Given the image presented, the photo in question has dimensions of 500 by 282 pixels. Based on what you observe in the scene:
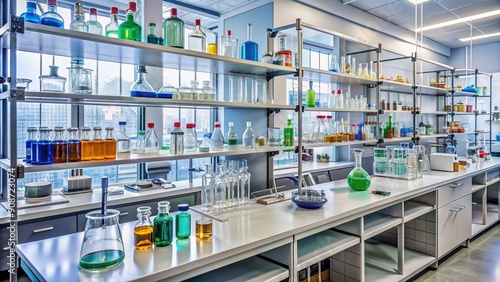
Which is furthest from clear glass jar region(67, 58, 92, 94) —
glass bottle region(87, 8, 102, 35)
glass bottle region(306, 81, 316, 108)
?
glass bottle region(306, 81, 316, 108)

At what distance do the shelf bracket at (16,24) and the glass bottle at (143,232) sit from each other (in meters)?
0.89

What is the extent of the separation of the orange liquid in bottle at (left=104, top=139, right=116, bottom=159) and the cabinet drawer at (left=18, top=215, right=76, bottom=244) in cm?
106

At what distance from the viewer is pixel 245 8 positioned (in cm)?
373

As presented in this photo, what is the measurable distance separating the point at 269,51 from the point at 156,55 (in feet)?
3.32

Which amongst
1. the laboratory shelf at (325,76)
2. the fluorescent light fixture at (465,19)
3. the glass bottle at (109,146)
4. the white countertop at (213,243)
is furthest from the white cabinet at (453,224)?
the glass bottle at (109,146)

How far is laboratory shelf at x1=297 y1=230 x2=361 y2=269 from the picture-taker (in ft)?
6.26

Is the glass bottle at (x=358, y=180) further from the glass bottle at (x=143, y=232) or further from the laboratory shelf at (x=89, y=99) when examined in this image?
the glass bottle at (x=143, y=232)

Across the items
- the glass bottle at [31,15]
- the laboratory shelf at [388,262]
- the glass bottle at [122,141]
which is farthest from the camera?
the laboratory shelf at [388,262]

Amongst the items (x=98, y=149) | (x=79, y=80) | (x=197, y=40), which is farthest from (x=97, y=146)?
(x=197, y=40)

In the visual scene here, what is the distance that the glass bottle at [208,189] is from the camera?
6.61 feet

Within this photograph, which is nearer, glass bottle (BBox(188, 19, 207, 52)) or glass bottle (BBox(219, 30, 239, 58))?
glass bottle (BBox(188, 19, 207, 52))

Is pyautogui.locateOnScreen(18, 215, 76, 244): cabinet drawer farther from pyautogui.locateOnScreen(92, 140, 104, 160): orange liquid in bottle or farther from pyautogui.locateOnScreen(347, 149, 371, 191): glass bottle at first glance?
pyautogui.locateOnScreen(347, 149, 371, 191): glass bottle

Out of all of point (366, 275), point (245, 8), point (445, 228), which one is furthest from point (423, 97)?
point (366, 275)

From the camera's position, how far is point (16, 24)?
130cm
